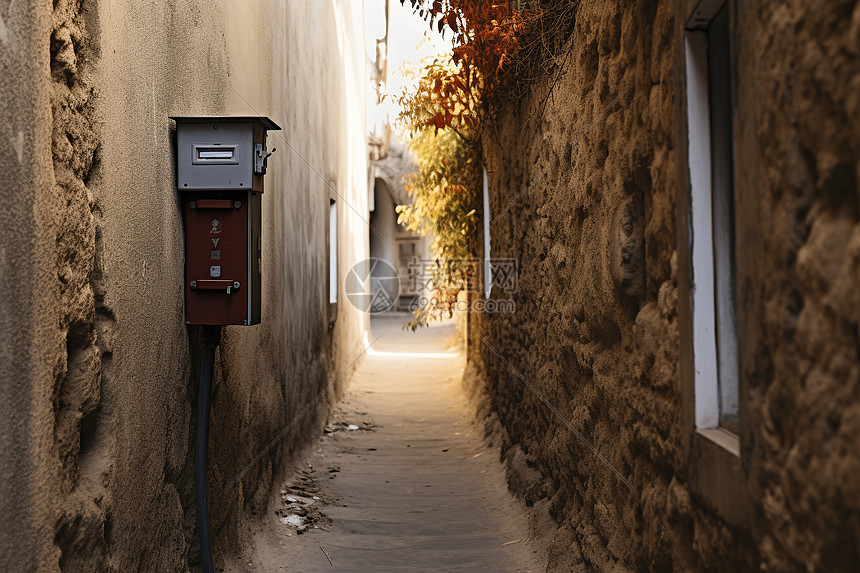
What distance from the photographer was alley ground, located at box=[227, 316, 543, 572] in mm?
3641

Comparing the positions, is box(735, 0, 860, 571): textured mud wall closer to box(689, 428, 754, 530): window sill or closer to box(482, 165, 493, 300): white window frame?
box(689, 428, 754, 530): window sill

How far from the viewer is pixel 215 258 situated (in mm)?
2789

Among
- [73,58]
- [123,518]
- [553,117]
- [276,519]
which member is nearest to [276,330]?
[276,519]

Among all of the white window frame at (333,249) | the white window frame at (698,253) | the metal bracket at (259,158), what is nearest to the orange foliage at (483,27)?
the metal bracket at (259,158)

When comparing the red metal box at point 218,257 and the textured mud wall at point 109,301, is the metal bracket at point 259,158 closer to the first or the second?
the red metal box at point 218,257

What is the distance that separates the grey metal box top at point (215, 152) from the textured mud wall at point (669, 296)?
137cm

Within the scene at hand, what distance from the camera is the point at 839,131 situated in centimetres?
110

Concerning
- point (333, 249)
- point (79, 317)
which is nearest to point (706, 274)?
point (79, 317)

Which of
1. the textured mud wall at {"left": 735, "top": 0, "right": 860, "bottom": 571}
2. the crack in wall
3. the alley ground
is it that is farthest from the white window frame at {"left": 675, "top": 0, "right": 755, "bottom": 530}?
the alley ground

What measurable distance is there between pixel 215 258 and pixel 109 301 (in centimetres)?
76

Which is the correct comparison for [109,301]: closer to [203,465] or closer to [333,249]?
[203,465]

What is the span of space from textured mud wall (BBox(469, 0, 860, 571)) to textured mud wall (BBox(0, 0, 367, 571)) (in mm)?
1510

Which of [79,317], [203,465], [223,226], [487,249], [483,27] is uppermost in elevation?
[483,27]

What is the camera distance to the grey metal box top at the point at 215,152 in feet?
8.77
